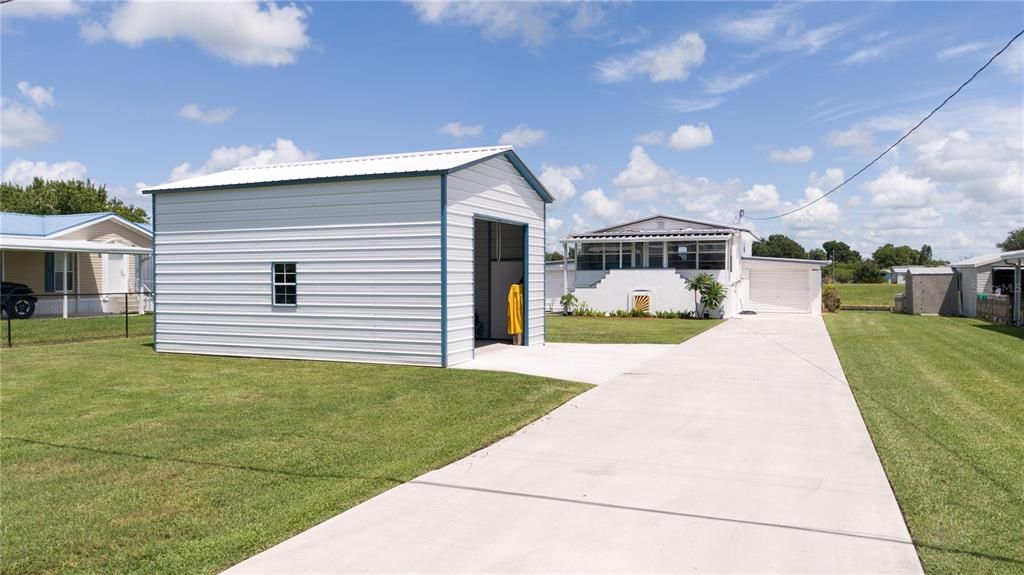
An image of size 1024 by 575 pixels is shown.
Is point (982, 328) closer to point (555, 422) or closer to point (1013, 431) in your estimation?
point (1013, 431)

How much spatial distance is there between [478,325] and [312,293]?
5.04 metres

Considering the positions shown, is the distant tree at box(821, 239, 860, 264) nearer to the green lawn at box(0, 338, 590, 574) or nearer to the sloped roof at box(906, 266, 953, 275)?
the sloped roof at box(906, 266, 953, 275)

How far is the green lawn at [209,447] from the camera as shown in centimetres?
441

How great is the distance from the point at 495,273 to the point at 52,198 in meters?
48.1

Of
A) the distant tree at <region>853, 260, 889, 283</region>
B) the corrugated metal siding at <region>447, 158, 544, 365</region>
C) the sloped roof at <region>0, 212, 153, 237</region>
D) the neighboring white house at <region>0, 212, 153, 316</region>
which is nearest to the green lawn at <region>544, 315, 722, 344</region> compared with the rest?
the corrugated metal siding at <region>447, 158, 544, 365</region>

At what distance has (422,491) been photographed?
212 inches

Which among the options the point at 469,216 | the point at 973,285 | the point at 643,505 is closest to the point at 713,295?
the point at 973,285

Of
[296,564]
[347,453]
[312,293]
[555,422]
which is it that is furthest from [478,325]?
[296,564]

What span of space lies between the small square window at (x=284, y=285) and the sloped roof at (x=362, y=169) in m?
1.69

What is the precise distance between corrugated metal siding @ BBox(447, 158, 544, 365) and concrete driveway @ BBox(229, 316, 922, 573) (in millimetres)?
4567

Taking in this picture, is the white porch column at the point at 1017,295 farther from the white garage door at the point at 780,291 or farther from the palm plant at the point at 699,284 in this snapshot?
the white garage door at the point at 780,291

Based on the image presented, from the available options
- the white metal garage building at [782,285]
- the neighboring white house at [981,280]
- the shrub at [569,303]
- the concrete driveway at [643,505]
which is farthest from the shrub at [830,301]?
the concrete driveway at [643,505]

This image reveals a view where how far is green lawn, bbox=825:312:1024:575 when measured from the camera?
4.39 m

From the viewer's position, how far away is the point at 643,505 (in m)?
5.11
